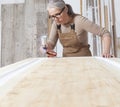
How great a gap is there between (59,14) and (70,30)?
193mm

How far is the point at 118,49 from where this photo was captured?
2.84 m

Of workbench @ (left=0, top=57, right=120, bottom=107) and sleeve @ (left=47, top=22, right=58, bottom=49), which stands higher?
sleeve @ (left=47, top=22, right=58, bottom=49)

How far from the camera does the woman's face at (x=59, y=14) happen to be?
2.22m

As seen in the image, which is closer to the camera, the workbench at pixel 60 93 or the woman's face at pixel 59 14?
the workbench at pixel 60 93

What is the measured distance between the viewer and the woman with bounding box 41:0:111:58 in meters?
2.16

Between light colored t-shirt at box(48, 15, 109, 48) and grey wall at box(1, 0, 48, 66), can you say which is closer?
light colored t-shirt at box(48, 15, 109, 48)

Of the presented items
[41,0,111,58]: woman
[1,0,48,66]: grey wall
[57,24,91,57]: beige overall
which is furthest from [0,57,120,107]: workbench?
[1,0,48,66]: grey wall

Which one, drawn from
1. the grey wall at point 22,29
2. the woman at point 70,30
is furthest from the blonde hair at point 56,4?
the grey wall at point 22,29

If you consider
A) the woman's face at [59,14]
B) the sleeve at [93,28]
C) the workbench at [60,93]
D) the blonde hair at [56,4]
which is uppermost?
the blonde hair at [56,4]

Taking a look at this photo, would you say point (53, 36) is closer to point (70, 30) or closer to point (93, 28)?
point (70, 30)

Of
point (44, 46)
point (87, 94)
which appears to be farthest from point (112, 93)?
point (44, 46)

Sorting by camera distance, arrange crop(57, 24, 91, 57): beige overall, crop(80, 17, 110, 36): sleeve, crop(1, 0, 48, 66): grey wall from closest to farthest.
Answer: crop(80, 17, 110, 36): sleeve → crop(57, 24, 91, 57): beige overall → crop(1, 0, 48, 66): grey wall

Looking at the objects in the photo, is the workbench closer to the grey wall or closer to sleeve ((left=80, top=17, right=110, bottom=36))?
sleeve ((left=80, top=17, right=110, bottom=36))

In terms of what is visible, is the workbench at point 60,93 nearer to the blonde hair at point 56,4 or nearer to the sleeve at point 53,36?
the blonde hair at point 56,4
